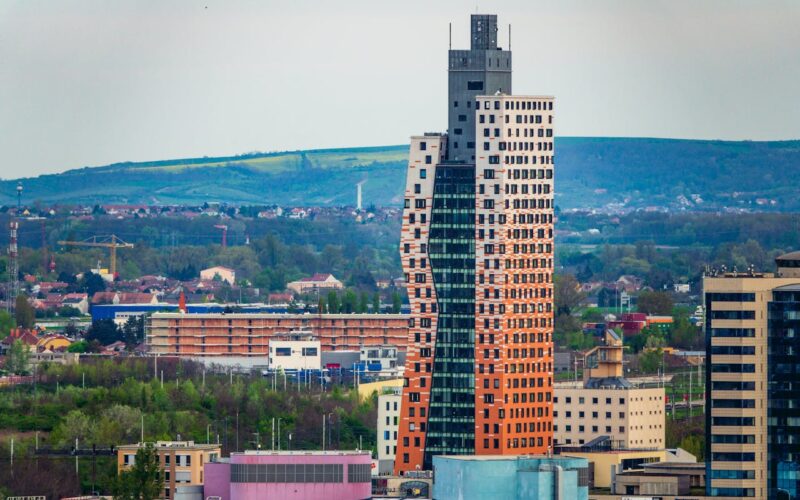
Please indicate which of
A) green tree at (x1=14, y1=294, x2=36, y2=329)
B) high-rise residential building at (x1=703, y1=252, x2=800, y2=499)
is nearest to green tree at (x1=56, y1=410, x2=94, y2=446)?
high-rise residential building at (x1=703, y1=252, x2=800, y2=499)

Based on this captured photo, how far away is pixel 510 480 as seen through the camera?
250 ft

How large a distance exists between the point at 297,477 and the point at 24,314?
105 metres

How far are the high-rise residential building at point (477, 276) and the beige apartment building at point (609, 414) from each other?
709 cm

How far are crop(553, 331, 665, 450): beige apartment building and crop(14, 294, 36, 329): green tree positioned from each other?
257 feet

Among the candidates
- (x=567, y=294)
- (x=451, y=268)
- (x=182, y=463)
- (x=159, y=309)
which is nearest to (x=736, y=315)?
A: (x=451, y=268)

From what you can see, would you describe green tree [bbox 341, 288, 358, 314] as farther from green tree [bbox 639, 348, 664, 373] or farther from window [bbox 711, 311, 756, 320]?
window [bbox 711, 311, 756, 320]

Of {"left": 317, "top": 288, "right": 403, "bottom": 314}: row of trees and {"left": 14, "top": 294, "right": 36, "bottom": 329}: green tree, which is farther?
{"left": 14, "top": 294, "right": 36, "bottom": 329}: green tree

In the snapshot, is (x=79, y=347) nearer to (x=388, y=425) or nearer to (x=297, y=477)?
(x=388, y=425)

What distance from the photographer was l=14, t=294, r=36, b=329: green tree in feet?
599

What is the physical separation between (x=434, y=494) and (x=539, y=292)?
20560 millimetres

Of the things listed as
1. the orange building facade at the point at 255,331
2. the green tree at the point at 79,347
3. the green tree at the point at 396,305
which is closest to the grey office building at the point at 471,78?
the orange building facade at the point at 255,331

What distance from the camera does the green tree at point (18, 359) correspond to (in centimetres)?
14693

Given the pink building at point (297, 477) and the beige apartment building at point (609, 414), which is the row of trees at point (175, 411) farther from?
the pink building at point (297, 477)

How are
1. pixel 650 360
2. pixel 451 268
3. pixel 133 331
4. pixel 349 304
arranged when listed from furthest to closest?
pixel 349 304
pixel 133 331
pixel 650 360
pixel 451 268
